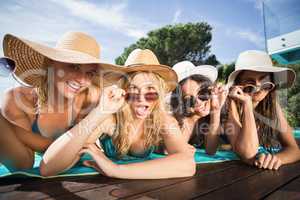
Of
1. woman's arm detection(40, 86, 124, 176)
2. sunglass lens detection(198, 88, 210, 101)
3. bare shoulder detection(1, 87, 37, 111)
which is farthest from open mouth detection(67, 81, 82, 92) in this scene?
sunglass lens detection(198, 88, 210, 101)

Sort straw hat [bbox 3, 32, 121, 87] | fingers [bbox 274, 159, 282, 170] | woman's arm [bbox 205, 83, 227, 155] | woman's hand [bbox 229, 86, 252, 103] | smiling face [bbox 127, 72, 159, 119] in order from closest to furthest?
straw hat [bbox 3, 32, 121, 87] < fingers [bbox 274, 159, 282, 170] < woman's hand [bbox 229, 86, 252, 103] < smiling face [bbox 127, 72, 159, 119] < woman's arm [bbox 205, 83, 227, 155]

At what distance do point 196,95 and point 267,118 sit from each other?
0.82 m

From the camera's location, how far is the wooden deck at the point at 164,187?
101 centimetres

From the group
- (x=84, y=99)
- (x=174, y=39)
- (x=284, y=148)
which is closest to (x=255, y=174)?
(x=284, y=148)

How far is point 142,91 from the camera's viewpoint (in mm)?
1787

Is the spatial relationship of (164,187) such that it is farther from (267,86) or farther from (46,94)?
(267,86)

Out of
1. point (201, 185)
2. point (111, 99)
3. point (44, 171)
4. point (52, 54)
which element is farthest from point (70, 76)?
point (201, 185)

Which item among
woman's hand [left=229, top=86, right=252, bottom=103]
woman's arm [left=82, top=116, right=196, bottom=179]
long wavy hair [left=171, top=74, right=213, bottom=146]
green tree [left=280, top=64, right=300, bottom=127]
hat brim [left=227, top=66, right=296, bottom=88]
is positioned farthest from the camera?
green tree [left=280, top=64, right=300, bottom=127]

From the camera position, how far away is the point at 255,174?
4.66 ft

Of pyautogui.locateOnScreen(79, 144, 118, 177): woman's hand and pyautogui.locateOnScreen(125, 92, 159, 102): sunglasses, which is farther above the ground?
pyautogui.locateOnScreen(125, 92, 159, 102): sunglasses

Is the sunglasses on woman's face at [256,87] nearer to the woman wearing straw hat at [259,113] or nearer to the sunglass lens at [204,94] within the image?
the woman wearing straw hat at [259,113]

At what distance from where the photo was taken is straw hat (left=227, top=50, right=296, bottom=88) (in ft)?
6.33

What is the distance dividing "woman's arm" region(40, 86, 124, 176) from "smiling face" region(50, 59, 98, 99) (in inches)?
18.2

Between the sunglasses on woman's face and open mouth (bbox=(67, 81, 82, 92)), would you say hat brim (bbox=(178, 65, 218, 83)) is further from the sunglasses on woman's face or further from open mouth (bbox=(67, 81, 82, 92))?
open mouth (bbox=(67, 81, 82, 92))
